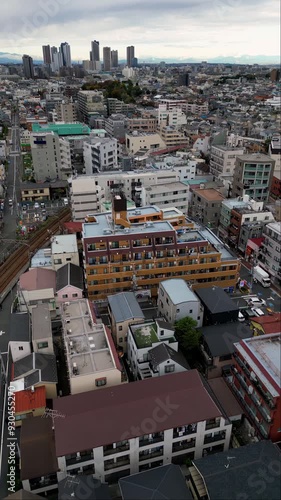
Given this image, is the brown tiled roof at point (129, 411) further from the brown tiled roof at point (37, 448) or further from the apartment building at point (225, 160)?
the apartment building at point (225, 160)

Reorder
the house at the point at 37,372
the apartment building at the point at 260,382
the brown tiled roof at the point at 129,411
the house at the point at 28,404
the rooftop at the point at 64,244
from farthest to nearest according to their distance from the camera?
the rooftop at the point at 64,244 < the house at the point at 37,372 < the house at the point at 28,404 < the apartment building at the point at 260,382 < the brown tiled roof at the point at 129,411

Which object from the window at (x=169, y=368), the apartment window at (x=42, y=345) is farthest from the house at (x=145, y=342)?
the apartment window at (x=42, y=345)

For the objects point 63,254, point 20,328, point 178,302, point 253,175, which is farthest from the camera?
point 253,175

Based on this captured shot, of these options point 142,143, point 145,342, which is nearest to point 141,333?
point 145,342

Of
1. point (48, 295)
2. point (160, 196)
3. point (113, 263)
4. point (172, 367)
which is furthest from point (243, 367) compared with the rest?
point (160, 196)

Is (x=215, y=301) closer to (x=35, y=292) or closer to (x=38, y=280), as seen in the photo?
(x=35, y=292)

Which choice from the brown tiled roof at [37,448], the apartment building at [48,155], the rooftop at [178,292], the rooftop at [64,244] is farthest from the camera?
the apartment building at [48,155]

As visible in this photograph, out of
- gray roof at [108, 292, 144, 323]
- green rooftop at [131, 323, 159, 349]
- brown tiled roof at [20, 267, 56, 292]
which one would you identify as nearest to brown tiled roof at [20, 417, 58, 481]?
green rooftop at [131, 323, 159, 349]
